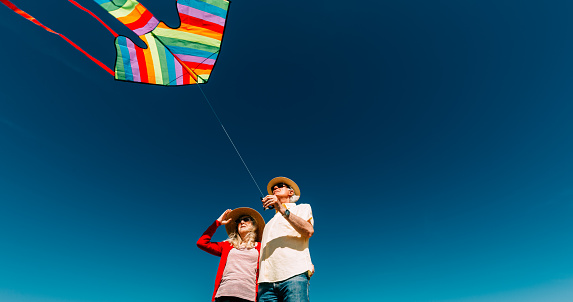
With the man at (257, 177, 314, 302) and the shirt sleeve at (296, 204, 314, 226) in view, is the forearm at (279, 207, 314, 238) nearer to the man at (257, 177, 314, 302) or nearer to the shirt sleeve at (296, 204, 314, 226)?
the man at (257, 177, 314, 302)

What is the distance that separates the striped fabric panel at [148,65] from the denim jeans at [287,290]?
146 inches

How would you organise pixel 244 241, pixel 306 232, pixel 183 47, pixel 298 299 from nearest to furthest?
pixel 298 299
pixel 306 232
pixel 244 241
pixel 183 47

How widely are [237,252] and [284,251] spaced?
0.92m

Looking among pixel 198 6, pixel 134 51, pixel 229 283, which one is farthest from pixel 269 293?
pixel 198 6

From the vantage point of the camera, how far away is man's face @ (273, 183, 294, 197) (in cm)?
322

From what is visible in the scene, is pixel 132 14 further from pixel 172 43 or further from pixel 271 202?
pixel 271 202

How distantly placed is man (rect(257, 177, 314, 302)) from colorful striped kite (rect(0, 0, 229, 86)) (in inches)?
128

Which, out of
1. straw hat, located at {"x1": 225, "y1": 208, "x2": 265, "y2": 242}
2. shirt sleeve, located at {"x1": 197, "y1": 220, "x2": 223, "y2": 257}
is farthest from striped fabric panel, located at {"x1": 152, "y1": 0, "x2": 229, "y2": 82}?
shirt sleeve, located at {"x1": 197, "y1": 220, "x2": 223, "y2": 257}

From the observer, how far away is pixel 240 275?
2.80 meters

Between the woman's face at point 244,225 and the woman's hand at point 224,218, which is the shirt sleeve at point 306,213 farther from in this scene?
the woman's hand at point 224,218

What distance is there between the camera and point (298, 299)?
2172 mm

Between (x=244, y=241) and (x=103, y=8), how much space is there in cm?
405

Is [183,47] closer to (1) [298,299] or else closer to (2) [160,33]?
(2) [160,33]

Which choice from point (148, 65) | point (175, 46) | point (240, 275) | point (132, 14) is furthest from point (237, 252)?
point (132, 14)
